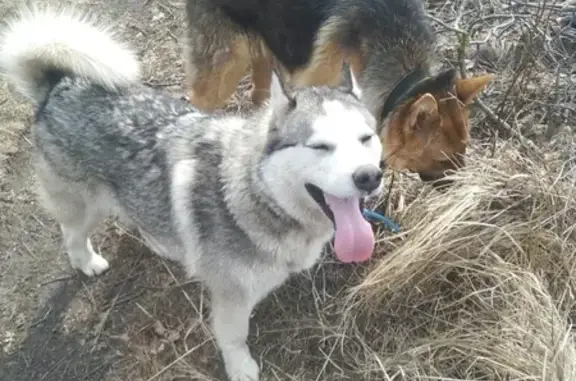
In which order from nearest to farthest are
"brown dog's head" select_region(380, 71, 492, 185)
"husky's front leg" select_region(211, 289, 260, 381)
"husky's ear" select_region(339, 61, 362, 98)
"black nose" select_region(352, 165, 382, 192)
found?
1. "black nose" select_region(352, 165, 382, 192)
2. "husky's ear" select_region(339, 61, 362, 98)
3. "husky's front leg" select_region(211, 289, 260, 381)
4. "brown dog's head" select_region(380, 71, 492, 185)

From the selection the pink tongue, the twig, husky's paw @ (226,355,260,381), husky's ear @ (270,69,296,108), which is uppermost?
husky's ear @ (270,69,296,108)

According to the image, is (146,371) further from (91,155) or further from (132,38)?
(132,38)

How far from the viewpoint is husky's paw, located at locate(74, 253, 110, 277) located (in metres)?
3.84

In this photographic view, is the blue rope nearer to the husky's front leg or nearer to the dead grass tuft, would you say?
the dead grass tuft

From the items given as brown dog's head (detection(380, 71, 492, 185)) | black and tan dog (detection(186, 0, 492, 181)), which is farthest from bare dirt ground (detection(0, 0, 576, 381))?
black and tan dog (detection(186, 0, 492, 181))

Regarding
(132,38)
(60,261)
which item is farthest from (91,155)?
(132,38)

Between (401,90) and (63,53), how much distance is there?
179 centimetres

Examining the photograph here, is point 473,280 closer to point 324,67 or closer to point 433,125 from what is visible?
point 433,125

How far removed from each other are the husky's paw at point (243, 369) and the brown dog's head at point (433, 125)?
4.28ft

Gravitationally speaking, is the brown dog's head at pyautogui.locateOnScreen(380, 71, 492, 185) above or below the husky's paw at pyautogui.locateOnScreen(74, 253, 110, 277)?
above

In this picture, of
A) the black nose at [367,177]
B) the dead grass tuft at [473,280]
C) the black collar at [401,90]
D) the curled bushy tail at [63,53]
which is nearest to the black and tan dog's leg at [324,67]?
the black collar at [401,90]

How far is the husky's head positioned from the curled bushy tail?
930 mm

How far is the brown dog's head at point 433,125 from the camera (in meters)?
3.46

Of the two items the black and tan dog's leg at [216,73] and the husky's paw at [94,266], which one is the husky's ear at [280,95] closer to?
the black and tan dog's leg at [216,73]
